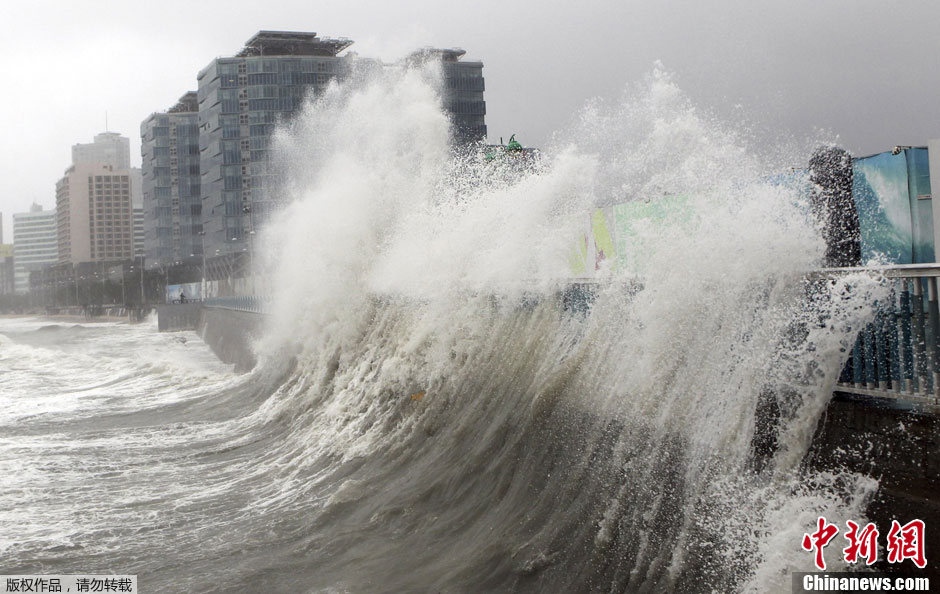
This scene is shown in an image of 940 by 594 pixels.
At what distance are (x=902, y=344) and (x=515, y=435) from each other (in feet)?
13.1

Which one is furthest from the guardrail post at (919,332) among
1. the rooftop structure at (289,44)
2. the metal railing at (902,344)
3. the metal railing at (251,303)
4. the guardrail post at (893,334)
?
the rooftop structure at (289,44)

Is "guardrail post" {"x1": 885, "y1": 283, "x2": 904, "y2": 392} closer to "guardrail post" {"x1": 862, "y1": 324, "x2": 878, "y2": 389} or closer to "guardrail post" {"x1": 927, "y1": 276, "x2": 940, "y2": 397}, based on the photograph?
"guardrail post" {"x1": 862, "y1": 324, "x2": 878, "y2": 389}

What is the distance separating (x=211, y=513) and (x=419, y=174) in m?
9.60

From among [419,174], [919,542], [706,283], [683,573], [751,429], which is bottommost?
[683,573]

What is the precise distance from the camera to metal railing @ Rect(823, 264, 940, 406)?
15.5 feet

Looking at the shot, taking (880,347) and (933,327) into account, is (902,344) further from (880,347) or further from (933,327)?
(933,327)

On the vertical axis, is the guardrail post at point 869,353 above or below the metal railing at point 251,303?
below

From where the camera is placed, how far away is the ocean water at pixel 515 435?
5359 mm

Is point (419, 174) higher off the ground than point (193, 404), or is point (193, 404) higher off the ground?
point (419, 174)

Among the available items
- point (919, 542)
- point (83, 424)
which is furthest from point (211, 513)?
point (83, 424)

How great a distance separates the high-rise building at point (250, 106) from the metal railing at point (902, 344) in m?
88.8

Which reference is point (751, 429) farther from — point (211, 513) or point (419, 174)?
point (419, 174)

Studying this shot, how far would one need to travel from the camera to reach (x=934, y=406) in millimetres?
4492

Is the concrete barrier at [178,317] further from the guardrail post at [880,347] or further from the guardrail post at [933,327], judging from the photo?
the guardrail post at [933,327]
